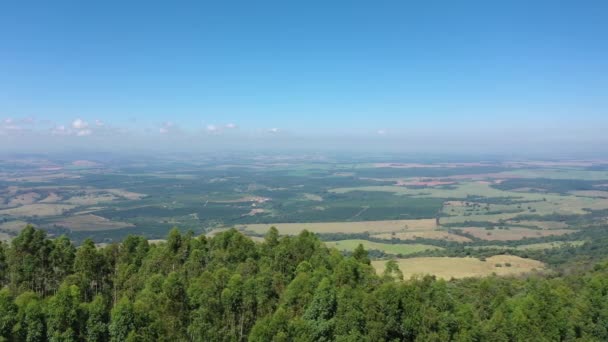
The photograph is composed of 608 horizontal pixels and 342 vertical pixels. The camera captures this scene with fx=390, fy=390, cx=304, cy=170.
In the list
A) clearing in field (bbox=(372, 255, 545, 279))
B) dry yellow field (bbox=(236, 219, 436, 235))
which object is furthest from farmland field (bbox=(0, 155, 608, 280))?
clearing in field (bbox=(372, 255, 545, 279))

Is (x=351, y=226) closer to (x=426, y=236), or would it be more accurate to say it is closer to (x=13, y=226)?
(x=426, y=236)

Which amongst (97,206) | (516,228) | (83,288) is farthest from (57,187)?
(516,228)

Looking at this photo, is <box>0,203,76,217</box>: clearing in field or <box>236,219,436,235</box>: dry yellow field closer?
<box>236,219,436,235</box>: dry yellow field

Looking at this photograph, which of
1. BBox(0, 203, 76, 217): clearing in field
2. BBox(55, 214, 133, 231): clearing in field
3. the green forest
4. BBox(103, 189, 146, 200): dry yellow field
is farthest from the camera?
BBox(103, 189, 146, 200): dry yellow field

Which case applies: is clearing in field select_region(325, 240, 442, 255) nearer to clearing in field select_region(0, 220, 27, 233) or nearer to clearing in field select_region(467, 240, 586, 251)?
clearing in field select_region(467, 240, 586, 251)

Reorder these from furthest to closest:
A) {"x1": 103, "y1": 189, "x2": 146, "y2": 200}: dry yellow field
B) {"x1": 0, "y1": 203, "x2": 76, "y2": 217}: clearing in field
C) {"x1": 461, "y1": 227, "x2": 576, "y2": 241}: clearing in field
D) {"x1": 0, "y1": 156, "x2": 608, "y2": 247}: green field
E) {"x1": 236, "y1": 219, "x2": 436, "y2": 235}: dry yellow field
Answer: {"x1": 103, "y1": 189, "x2": 146, "y2": 200}: dry yellow field, {"x1": 0, "y1": 203, "x2": 76, "y2": 217}: clearing in field, {"x1": 236, "y1": 219, "x2": 436, "y2": 235}: dry yellow field, {"x1": 0, "y1": 156, "x2": 608, "y2": 247}: green field, {"x1": 461, "y1": 227, "x2": 576, "y2": 241}: clearing in field

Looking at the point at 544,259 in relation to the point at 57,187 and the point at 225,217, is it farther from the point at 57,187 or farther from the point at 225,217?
A: the point at 57,187

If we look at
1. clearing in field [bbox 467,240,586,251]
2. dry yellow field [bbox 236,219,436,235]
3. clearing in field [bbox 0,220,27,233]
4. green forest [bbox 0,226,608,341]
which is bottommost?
dry yellow field [bbox 236,219,436,235]

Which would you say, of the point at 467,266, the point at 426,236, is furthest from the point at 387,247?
the point at 467,266
